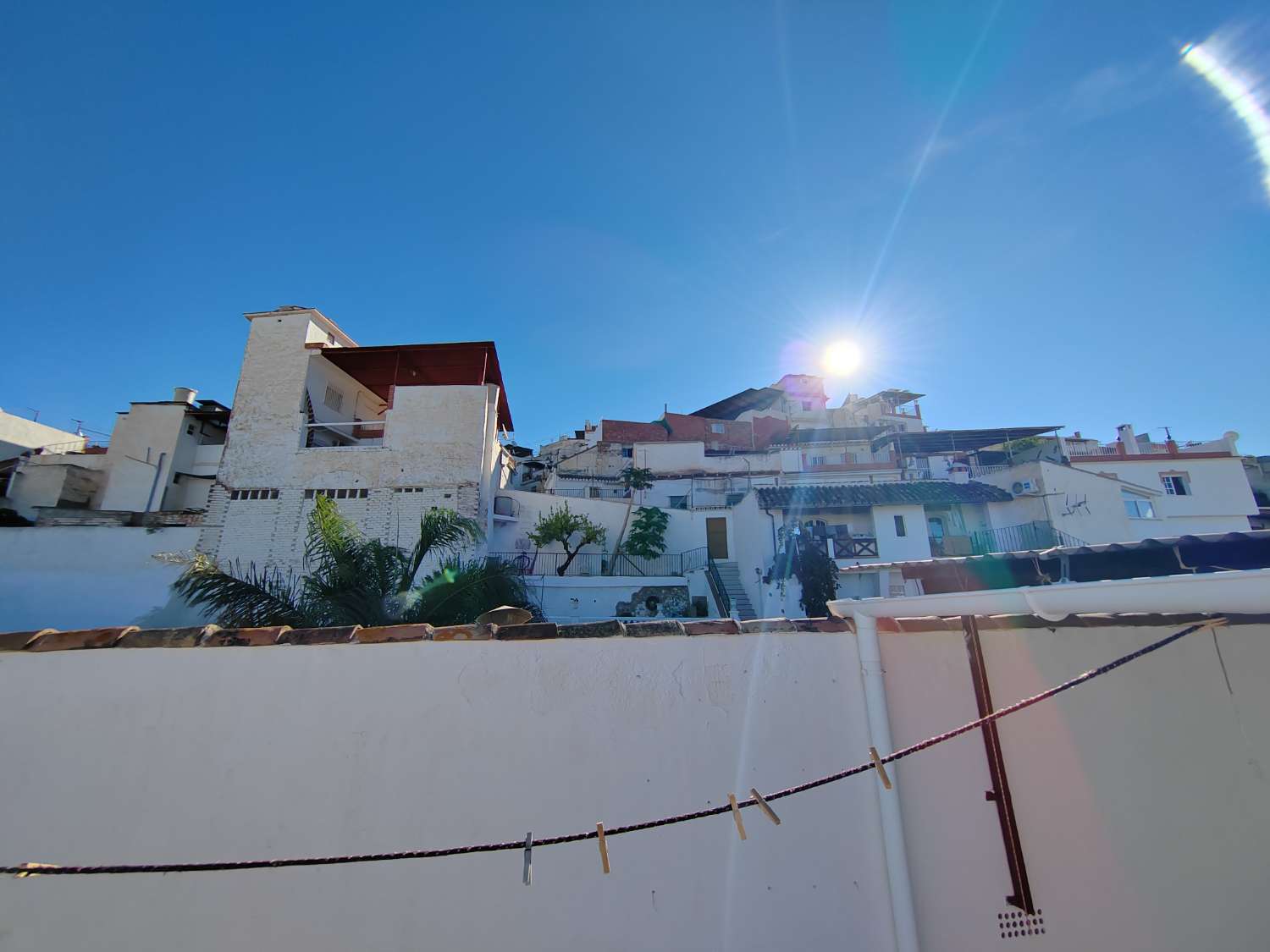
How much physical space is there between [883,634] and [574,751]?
197 centimetres

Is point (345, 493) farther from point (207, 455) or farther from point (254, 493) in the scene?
point (207, 455)

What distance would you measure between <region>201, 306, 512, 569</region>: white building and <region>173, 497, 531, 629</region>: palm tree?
338 inches

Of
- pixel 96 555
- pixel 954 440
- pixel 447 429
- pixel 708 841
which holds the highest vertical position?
pixel 954 440

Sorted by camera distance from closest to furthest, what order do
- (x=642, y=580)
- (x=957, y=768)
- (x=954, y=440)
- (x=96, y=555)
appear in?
(x=957, y=768) < (x=96, y=555) < (x=642, y=580) < (x=954, y=440)

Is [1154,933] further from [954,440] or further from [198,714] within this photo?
[954,440]

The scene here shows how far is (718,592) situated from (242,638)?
49.1 ft

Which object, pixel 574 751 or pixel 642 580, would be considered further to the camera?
pixel 642 580

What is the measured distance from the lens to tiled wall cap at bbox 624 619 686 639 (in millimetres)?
3119

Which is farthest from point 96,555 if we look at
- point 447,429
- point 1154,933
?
point 1154,933

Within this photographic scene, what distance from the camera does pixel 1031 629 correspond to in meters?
3.17

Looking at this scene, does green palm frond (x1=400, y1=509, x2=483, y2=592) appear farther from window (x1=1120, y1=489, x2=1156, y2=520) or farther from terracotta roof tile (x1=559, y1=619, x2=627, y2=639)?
window (x1=1120, y1=489, x2=1156, y2=520)

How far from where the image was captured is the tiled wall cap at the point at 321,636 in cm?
296

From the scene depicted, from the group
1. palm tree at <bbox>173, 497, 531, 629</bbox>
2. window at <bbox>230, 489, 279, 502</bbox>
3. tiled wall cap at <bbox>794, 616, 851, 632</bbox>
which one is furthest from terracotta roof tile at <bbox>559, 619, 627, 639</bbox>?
window at <bbox>230, 489, 279, 502</bbox>

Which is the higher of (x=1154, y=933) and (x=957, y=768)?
(x=957, y=768)
